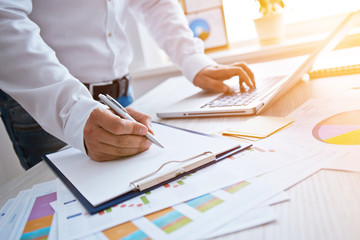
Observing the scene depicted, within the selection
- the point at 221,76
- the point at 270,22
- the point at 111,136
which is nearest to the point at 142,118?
the point at 111,136

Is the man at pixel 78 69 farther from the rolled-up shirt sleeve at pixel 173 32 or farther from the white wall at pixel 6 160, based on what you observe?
the white wall at pixel 6 160

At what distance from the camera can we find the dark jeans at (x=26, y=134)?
975 millimetres

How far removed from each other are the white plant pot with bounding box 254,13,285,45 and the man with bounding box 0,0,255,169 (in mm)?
665

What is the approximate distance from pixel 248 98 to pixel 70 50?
0.59 m

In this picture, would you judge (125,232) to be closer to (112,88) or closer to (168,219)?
(168,219)

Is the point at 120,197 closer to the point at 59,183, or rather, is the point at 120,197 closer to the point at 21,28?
the point at 59,183

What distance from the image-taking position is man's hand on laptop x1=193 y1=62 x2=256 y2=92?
92 cm

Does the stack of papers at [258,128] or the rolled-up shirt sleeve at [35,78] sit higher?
the rolled-up shirt sleeve at [35,78]

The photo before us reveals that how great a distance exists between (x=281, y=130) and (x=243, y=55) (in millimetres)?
1200

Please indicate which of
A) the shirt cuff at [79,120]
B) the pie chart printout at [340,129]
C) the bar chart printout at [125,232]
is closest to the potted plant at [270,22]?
the pie chart printout at [340,129]

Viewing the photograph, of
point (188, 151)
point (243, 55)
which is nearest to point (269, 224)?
point (188, 151)

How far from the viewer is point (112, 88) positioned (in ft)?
3.70

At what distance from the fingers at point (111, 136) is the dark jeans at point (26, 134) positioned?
43cm

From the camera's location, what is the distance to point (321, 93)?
0.81 meters
